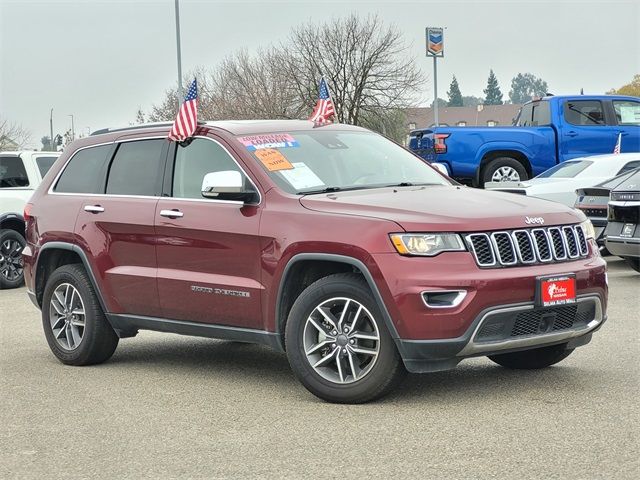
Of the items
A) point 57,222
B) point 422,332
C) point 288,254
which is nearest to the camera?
point 422,332

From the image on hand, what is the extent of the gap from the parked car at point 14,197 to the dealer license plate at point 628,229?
26.1 ft

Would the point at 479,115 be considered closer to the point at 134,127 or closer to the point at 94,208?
the point at 134,127

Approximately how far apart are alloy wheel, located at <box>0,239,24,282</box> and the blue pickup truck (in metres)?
7.56

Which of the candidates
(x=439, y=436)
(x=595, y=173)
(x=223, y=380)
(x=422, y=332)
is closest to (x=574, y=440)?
(x=439, y=436)

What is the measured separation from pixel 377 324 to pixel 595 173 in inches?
461

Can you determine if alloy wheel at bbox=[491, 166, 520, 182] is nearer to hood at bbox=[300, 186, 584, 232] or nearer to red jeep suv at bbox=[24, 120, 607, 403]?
red jeep suv at bbox=[24, 120, 607, 403]

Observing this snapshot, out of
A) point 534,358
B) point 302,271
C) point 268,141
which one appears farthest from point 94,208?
point 534,358

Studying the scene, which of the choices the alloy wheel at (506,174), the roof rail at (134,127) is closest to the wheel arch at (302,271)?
the roof rail at (134,127)

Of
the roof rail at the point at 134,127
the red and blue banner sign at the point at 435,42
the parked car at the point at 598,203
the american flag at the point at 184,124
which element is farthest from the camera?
the red and blue banner sign at the point at 435,42

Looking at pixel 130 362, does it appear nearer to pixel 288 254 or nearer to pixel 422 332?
pixel 288 254

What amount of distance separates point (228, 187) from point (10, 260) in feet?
30.5

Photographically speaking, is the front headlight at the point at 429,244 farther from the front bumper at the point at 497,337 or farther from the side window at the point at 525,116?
the side window at the point at 525,116

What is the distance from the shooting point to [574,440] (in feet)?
17.3

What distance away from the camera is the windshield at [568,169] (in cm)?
1719
